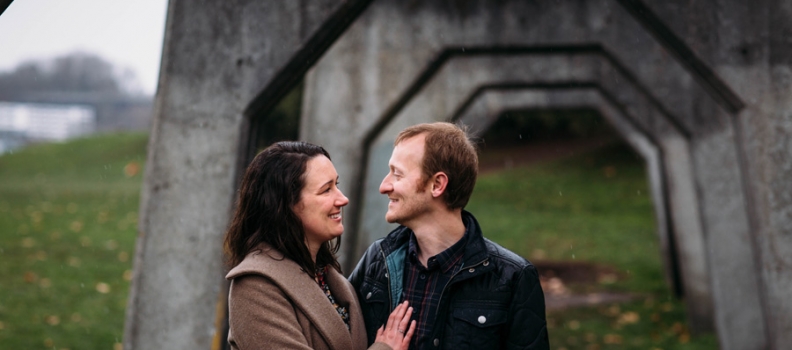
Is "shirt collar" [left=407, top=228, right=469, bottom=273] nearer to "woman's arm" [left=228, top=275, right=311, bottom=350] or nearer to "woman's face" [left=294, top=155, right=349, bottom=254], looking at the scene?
"woman's face" [left=294, top=155, right=349, bottom=254]

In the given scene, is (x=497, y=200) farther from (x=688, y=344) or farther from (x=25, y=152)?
(x=25, y=152)

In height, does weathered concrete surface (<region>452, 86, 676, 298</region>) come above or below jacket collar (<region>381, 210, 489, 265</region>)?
above

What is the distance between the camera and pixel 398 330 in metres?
3.50

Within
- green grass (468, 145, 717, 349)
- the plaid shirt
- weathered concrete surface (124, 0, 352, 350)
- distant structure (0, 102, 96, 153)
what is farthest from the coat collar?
distant structure (0, 102, 96, 153)

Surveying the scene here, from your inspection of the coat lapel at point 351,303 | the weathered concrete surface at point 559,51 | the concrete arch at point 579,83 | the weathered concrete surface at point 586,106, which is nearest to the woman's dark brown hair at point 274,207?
the coat lapel at point 351,303

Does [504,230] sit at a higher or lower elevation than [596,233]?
lower

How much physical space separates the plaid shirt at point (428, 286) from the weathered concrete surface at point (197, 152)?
1.91 meters

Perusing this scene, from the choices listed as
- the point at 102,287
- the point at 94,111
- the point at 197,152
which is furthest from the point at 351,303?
the point at 94,111

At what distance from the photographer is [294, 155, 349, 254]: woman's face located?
11.5ft

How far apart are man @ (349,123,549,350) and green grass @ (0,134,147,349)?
7597 millimetres

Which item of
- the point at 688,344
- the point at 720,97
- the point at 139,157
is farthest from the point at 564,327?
the point at 139,157

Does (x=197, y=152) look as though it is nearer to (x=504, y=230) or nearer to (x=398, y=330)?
(x=398, y=330)

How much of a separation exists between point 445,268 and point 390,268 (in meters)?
0.25

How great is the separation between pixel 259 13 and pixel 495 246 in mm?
2219
